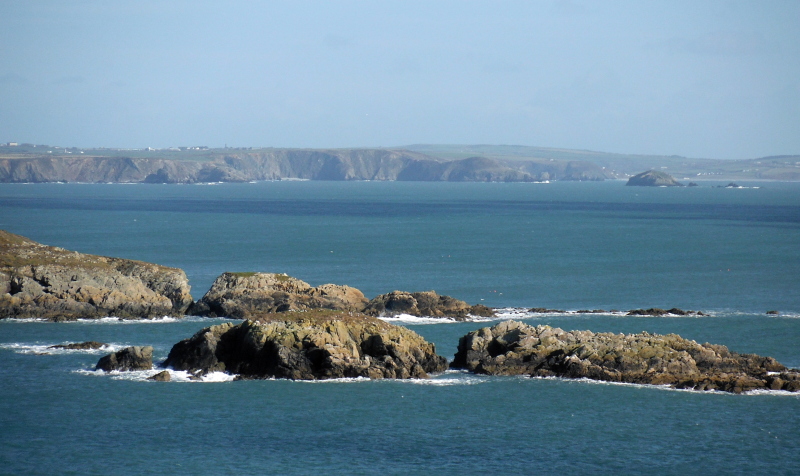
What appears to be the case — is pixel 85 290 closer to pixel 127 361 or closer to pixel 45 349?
pixel 45 349

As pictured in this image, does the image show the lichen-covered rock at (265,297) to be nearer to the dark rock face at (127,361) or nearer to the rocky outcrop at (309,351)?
the rocky outcrop at (309,351)

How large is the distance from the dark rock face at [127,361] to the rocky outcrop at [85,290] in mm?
11061

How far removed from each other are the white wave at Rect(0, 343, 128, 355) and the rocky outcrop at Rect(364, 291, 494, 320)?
41.2 ft

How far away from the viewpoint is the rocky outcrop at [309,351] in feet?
111

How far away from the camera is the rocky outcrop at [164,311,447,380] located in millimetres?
33875

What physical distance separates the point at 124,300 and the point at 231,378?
49.6ft

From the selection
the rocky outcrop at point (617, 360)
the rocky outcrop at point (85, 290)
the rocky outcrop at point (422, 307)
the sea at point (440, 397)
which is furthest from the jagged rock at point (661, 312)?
the rocky outcrop at point (85, 290)

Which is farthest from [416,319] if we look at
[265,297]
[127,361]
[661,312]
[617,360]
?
[127,361]

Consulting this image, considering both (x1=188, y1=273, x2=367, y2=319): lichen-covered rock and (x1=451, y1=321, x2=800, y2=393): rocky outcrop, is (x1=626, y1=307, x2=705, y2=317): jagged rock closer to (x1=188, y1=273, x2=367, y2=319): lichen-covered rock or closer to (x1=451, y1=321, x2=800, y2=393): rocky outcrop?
(x1=451, y1=321, x2=800, y2=393): rocky outcrop

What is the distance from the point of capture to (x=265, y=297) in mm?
46594

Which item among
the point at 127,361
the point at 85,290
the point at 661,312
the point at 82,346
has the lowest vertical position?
the point at 82,346

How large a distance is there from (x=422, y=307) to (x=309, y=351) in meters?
13.6

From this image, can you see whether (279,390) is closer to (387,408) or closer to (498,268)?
(387,408)

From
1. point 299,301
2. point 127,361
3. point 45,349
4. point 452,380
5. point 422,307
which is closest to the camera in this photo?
Answer: point 452,380
